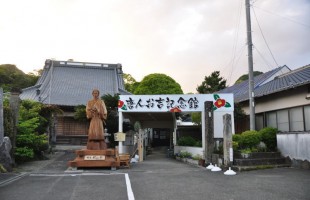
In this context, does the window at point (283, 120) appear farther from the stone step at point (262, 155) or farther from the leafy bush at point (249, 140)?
the leafy bush at point (249, 140)

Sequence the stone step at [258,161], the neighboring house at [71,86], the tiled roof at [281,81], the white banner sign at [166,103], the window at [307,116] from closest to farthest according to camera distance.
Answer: the stone step at [258,161]
the window at [307,116]
the tiled roof at [281,81]
the white banner sign at [166,103]
the neighboring house at [71,86]

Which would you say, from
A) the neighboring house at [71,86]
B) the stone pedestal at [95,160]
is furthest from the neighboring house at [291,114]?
the neighboring house at [71,86]

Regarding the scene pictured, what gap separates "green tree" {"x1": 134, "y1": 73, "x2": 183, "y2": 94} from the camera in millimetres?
41844

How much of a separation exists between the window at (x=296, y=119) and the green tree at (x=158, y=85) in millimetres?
25621

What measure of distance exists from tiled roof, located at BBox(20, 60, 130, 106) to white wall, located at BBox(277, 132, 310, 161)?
62.7ft

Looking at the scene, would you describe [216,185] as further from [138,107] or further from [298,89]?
[138,107]

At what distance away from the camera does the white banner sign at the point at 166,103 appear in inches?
730

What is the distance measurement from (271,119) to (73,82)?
22351mm

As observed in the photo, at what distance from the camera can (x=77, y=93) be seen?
31781 mm

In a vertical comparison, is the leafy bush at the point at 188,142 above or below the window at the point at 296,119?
below

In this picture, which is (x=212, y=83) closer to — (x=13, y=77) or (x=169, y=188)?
(x=13, y=77)

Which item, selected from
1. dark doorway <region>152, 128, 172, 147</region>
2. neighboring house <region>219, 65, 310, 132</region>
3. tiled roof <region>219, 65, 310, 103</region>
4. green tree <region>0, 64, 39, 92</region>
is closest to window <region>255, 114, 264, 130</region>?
neighboring house <region>219, 65, 310, 132</region>

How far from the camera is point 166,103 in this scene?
61.8ft

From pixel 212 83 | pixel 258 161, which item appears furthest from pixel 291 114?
pixel 212 83
